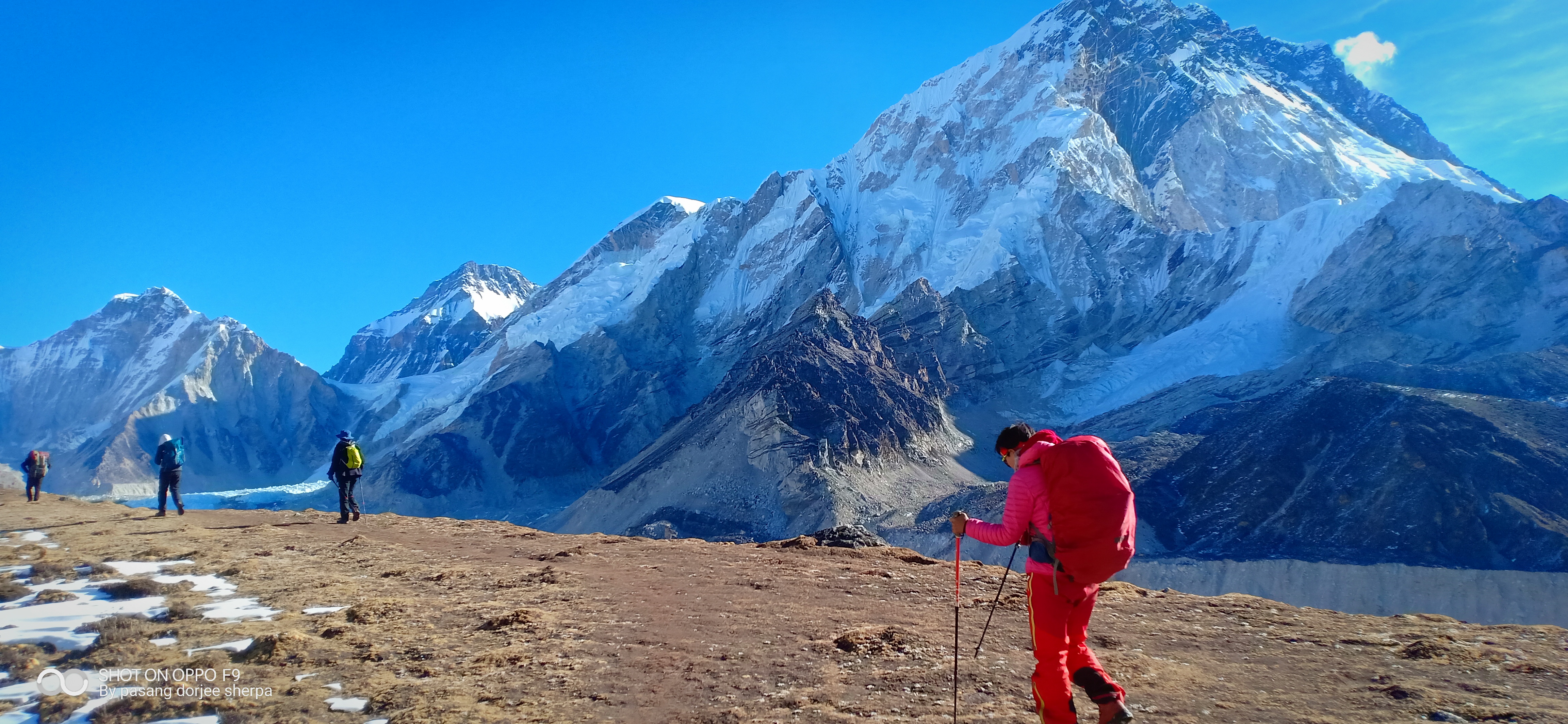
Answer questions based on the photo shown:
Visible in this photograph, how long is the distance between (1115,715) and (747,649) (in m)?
4.69

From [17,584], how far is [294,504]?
6907 inches

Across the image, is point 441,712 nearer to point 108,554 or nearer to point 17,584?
point 17,584

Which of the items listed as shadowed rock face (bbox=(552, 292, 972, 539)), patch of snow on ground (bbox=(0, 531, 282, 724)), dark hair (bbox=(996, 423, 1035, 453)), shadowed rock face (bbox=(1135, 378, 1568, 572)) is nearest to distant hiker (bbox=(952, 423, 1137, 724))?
dark hair (bbox=(996, 423, 1035, 453))

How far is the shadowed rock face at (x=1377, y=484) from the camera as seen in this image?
73.2 m

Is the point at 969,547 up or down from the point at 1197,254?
down

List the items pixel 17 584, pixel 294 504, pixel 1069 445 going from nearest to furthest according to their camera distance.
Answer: pixel 1069 445 → pixel 17 584 → pixel 294 504

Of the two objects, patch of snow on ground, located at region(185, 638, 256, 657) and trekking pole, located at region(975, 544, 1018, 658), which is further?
patch of snow on ground, located at region(185, 638, 256, 657)

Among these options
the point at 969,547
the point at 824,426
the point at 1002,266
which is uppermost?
the point at 1002,266

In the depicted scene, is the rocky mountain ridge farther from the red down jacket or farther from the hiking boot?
the red down jacket

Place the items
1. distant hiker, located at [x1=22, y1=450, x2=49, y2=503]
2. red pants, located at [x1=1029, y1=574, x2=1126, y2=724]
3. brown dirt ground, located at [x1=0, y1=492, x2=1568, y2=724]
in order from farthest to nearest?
distant hiker, located at [x1=22, y1=450, x2=49, y2=503], brown dirt ground, located at [x1=0, y1=492, x2=1568, y2=724], red pants, located at [x1=1029, y1=574, x2=1126, y2=724]

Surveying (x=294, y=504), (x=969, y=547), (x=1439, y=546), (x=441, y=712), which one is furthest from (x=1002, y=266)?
(x=441, y=712)

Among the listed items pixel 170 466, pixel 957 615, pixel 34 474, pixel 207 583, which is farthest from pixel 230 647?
pixel 34 474

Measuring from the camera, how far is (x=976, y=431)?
6024 inches

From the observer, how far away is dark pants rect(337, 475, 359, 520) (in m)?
20.8
